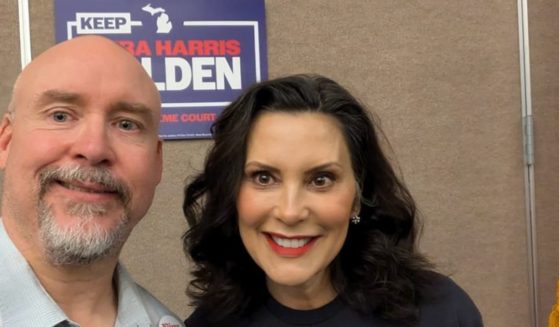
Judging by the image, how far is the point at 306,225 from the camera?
3.90 feet

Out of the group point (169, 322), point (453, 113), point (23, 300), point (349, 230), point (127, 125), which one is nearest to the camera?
point (23, 300)

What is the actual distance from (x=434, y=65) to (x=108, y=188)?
1541 mm

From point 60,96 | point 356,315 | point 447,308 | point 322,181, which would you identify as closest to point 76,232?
point 60,96

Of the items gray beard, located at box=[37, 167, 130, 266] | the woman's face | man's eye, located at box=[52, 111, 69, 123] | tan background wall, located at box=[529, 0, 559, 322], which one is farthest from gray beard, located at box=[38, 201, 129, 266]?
tan background wall, located at box=[529, 0, 559, 322]

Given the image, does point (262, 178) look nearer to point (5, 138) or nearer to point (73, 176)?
point (73, 176)

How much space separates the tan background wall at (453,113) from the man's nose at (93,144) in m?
1.00

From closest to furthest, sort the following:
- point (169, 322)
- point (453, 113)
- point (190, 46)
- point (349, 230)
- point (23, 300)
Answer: point (23, 300) → point (169, 322) → point (349, 230) → point (190, 46) → point (453, 113)

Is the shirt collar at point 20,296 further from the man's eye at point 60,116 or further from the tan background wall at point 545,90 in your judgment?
the tan background wall at point 545,90

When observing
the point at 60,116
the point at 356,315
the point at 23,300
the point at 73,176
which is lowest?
the point at 356,315

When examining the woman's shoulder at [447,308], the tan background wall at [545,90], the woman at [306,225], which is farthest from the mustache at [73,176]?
the tan background wall at [545,90]

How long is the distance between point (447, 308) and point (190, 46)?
1259mm

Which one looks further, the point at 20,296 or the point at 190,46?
the point at 190,46

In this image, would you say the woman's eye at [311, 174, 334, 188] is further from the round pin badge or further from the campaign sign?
the campaign sign

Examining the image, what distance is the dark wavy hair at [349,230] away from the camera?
1272 mm
